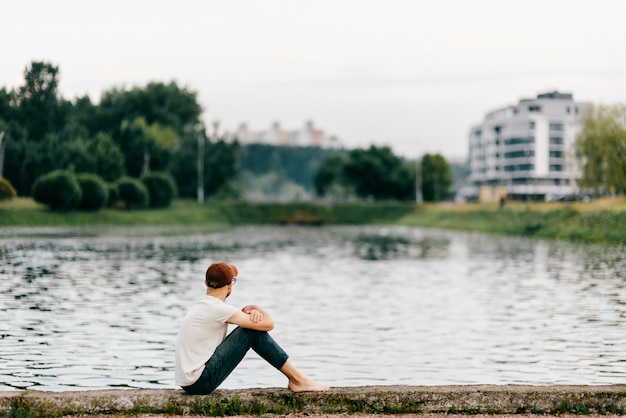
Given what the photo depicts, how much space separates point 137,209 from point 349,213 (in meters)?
32.5

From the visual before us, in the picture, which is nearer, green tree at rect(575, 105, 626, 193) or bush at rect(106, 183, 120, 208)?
green tree at rect(575, 105, 626, 193)

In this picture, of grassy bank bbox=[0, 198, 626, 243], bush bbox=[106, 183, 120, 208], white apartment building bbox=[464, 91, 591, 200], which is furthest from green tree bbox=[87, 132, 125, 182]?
white apartment building bbox=[464, 91, 591, 200]

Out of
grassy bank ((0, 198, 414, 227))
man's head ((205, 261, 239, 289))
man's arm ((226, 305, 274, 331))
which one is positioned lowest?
grassy bank ((0, 198, 414, 227))

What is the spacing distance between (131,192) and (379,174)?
56353mm

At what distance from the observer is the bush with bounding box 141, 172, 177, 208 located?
321ft

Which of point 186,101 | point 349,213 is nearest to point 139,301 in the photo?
point 349,213

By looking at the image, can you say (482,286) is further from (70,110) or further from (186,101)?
(186,101)

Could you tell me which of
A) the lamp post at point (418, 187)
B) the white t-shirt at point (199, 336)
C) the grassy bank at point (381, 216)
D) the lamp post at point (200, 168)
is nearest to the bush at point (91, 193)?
the grassy bank at point (381, 216)

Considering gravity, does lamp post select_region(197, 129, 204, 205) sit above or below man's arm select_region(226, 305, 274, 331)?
above

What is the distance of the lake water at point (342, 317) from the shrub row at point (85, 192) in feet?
122

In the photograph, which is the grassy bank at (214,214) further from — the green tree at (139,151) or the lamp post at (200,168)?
the green tree at (139,151)

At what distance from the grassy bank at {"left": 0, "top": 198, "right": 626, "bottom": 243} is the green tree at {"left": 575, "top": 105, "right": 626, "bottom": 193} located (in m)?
2.10

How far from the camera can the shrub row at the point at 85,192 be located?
264 ft

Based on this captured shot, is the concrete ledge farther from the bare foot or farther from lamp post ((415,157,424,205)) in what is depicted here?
lamp post ((415,157,424,205))
